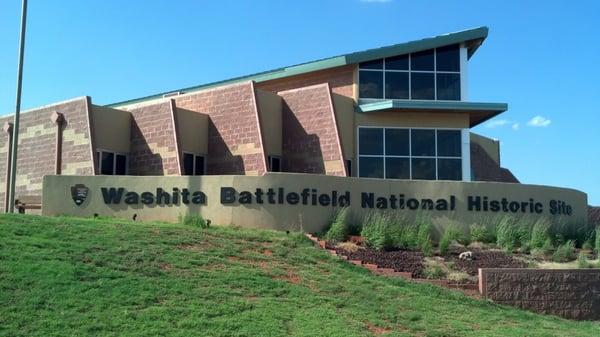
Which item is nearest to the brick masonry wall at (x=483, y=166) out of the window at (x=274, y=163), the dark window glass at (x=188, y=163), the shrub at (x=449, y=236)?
the window at (x=274, y=163)

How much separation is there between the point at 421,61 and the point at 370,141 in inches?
165

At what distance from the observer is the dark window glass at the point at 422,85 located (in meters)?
29.1

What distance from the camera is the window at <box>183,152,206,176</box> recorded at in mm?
27766

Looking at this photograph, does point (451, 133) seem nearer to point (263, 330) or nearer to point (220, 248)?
point (220, 248)

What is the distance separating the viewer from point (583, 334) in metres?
13.5

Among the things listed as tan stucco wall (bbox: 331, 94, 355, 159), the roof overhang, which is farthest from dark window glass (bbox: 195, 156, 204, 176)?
the roof overhang

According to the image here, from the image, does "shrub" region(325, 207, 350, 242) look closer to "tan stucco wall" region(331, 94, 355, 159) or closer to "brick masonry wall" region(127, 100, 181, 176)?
"tan stucco wall" region(331, 94, 355, 159)

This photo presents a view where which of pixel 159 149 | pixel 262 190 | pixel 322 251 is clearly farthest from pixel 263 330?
pixel 159 149

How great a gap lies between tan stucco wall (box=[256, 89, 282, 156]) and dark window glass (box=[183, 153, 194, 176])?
10.6 ft

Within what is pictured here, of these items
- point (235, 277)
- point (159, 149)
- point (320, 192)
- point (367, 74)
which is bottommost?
point (235, 277)

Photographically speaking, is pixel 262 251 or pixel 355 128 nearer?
pixel 262 251

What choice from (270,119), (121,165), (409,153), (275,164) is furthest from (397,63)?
(121,165)

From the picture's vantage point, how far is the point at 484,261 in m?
17.9

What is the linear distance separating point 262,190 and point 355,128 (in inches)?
388
